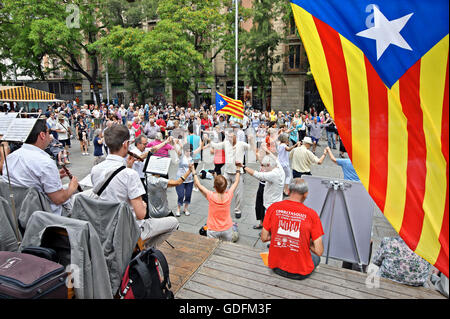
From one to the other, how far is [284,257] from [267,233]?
31cm

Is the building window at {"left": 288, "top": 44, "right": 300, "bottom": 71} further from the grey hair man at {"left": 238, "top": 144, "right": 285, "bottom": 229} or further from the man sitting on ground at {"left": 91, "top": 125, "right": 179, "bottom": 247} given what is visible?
the man sitting on ground at {"left": 91, "top": 125, "right": 179, "bottom": 247}

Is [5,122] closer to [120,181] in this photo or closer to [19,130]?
[19,130]

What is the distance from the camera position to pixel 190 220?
22.6 feet

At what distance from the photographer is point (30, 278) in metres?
2.28

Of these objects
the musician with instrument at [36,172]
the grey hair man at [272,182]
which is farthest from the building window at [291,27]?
the musician with instrument at [36,172]

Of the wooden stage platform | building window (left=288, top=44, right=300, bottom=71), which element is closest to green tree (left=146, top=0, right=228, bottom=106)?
building window (left=288, top=44, right=300, bottom=71)

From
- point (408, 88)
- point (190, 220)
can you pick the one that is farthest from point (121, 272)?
point (190, 220)

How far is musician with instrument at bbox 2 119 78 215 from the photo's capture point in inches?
132

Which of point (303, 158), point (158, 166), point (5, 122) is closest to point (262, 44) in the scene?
point (303, 158)

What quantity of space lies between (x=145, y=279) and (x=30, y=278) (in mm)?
852

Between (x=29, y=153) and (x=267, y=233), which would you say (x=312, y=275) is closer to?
(x=267, y=233)

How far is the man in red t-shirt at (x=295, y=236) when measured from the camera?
125 inches

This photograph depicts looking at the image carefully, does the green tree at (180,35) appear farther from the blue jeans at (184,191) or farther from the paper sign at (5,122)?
the paper sign at (5,122)

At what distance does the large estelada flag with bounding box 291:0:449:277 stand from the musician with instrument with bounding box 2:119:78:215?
2.93 meters
